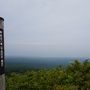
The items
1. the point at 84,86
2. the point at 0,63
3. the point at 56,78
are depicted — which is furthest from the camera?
the point at 56,78

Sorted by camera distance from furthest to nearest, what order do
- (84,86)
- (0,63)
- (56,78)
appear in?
1. (56,78)
2. (84,86)
3. (0,63)

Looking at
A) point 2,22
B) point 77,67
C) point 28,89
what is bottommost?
point 28,89

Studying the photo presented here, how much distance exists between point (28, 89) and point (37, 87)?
118cm

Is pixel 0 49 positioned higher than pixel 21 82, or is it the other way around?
pixel 0 49

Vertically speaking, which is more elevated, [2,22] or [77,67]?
[2,22]

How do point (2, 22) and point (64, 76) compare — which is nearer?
point (2, 22)

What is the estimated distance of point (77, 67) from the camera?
31.2m

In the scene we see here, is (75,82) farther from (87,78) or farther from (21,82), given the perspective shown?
(21,82)

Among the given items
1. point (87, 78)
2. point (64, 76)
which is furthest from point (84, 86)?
point (64, 76)

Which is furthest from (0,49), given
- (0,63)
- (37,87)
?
(37,87)

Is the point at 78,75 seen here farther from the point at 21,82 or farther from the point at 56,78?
the point at 21,82

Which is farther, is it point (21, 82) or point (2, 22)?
point (21, 82)

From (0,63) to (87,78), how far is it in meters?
14.4

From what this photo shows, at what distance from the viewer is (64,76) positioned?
31.8 metres
